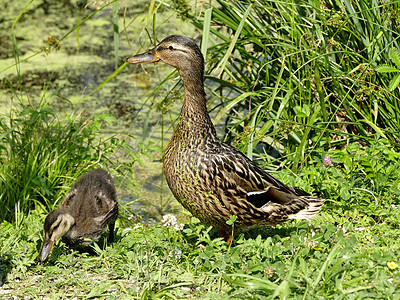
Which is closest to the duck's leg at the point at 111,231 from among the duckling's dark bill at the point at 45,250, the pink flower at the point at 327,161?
the duckling's dark bill at the point at 45,250

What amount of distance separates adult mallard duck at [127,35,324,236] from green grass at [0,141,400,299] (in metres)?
0.17

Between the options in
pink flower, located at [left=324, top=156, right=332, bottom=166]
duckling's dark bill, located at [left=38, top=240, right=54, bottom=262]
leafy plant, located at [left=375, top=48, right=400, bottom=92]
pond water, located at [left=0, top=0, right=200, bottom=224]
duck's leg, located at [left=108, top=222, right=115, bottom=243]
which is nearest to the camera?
duckling's dark bill, located at [left=38, top=240, right=54, bottom=262]

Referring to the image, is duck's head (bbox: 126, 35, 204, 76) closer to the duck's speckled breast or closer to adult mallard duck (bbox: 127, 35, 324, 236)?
adult mallard duck (bbox: 127, 35, 324, 236)

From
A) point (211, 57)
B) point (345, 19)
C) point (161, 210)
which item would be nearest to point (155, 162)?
point (161, 210)

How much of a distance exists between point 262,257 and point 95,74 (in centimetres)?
518

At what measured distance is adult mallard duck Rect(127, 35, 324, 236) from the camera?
13.2 feet

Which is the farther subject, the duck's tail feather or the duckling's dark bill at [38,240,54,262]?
the duck's tail feather

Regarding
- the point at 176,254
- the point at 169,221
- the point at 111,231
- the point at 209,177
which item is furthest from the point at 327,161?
the point at 111,231

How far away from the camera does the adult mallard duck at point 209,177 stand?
404cm

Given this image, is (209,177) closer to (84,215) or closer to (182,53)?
(182,53)

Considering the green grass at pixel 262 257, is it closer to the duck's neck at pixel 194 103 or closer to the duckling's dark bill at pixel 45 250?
the duckling's dark bill at pixel 45 250

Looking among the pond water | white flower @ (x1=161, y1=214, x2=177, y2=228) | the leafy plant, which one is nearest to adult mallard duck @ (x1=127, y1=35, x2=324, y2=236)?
white flower @ (x1=161, y1=214, x2=177, y2=228)

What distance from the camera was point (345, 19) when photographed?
15.6 feet

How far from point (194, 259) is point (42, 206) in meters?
1.95
